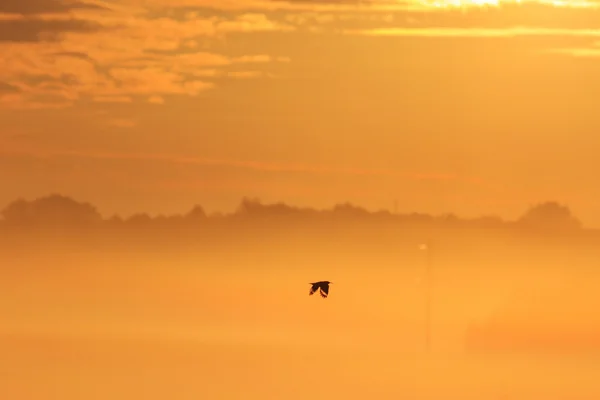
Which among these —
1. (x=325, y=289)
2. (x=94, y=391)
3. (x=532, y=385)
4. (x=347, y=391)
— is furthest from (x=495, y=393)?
(x=325, y=289)

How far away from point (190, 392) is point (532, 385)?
3281 cm

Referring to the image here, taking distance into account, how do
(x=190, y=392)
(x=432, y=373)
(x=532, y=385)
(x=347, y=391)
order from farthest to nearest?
(x=532, y=385), (x=190, y=392), (x=347, y=391), (x=432, y=373)

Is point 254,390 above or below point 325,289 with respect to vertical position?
above

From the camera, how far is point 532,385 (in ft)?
415

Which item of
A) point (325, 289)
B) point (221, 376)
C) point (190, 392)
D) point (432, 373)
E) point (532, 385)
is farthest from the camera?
point (221, 376)

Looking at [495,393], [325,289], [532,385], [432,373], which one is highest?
[532,385]

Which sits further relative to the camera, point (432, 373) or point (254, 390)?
point (254, 390)

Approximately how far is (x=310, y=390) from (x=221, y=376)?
95.9ft

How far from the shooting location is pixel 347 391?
10138 cm

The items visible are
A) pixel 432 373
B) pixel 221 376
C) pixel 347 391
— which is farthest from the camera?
pixel 221 376

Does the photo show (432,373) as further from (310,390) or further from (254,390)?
(254,390)

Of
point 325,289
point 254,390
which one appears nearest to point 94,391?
point 254,390

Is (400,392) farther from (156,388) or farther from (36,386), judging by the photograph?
(36,386)

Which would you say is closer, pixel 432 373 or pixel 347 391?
pixel 432 373
